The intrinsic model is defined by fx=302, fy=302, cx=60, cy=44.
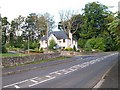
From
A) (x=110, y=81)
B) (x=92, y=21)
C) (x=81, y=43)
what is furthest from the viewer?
(x=81, y=43)

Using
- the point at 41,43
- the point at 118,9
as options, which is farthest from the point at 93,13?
the point at 118,9

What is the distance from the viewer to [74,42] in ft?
363

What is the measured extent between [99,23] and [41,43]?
874 inches

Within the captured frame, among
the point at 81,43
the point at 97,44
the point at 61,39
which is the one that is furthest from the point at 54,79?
the point at 81,43

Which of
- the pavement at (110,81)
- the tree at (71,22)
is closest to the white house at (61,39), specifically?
the tree at (71,22)

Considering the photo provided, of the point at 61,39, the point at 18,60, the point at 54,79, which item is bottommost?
the point at 54,79

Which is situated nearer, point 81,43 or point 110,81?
point 110,81

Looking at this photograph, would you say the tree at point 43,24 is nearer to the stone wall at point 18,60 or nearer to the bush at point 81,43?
the bush at point 81,43

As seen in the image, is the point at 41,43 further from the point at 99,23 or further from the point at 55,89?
the point at 55,89

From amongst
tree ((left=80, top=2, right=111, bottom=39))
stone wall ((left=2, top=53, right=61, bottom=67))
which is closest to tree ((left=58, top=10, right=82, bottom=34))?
tree ((left=80, top=2, right=111, bottom=39))

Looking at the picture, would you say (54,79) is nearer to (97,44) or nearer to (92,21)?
(97,44)

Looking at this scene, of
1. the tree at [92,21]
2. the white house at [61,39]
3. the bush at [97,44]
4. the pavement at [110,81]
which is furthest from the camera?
the tree at [92,21]

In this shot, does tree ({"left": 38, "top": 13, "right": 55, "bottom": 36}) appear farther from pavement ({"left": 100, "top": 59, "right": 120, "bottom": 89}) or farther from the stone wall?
pavement ({"left": 100, "top": 59, "right": 120, "bottom": 89})

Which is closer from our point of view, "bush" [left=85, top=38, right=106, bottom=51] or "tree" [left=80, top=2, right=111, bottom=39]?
"bush" [left=85, top=38, right=106, bottom=51]
